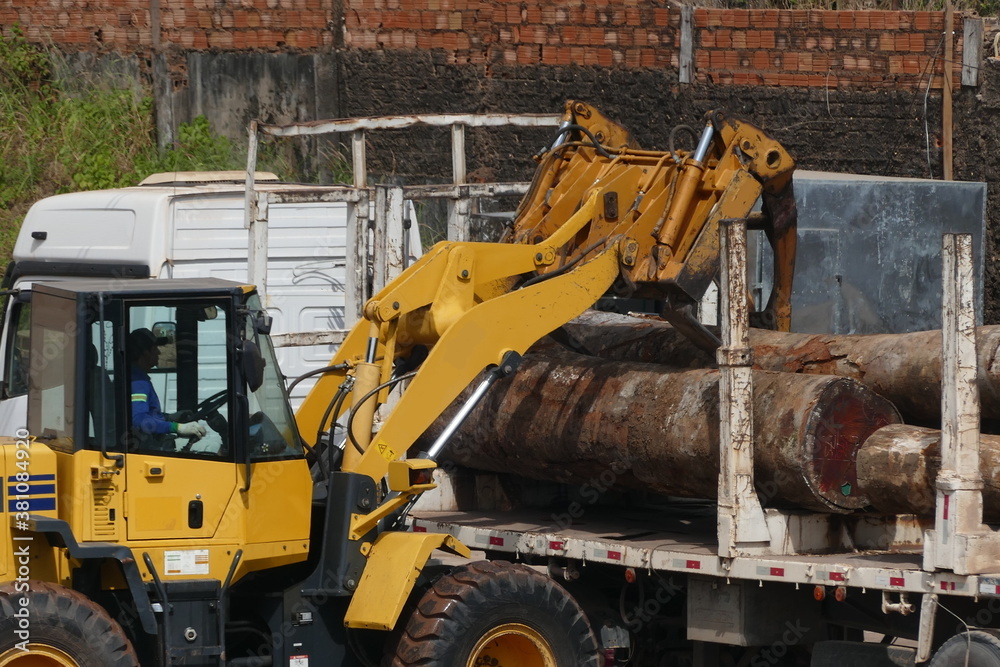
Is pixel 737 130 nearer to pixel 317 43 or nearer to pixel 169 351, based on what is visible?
pixel 169 351

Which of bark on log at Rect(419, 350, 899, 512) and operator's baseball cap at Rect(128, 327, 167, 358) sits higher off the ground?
operator's baseball cap at Rect(128, 327, 167, 358)

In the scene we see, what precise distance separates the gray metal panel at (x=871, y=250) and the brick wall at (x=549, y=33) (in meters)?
2.23

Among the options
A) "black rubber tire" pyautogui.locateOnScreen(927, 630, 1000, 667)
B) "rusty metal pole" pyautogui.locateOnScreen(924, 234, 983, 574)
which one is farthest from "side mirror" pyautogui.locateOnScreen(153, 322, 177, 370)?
"black rubber tire" pyautogui.locateOnScreen(927, 630, 1000, 667)

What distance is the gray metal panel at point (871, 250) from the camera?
10.1m

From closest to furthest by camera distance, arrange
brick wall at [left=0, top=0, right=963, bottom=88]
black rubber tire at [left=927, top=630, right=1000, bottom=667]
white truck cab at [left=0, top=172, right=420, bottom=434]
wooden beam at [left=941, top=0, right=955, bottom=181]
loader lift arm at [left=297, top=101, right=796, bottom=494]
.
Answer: black rubber tire at [left=927, top=630, right=1000, bottom=667], loader lift arm at [left=297, top=101, right=796, bottom=494], white truck cab at [left=0, top=172, right=420, bottom=434], wooden beam at [left=941, top=0, right=955, bottom=181], brick wall at [left=0, top=0, right=963, bottom=88]

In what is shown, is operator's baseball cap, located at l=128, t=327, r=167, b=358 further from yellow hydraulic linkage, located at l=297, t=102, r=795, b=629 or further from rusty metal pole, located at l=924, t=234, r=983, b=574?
rusty metal pole, located at l=924, t=234, r=983, b=574

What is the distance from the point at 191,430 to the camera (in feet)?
19.4

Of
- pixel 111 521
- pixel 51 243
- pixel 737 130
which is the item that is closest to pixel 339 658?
pixel 111 521

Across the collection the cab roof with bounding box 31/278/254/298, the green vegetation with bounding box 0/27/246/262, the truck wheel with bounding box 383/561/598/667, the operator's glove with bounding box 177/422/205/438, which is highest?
Result: the green vegetation with bounding box 0/27/246/262

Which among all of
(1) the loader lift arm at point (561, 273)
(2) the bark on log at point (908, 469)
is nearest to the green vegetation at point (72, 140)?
(1) the loader lift arm at point (561, 273)

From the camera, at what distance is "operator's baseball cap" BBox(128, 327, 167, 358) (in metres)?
5.83

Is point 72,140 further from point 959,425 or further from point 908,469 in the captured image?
point 959,425

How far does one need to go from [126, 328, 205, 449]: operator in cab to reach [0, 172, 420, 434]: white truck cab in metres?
4.00

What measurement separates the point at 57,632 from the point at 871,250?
22.1ft
